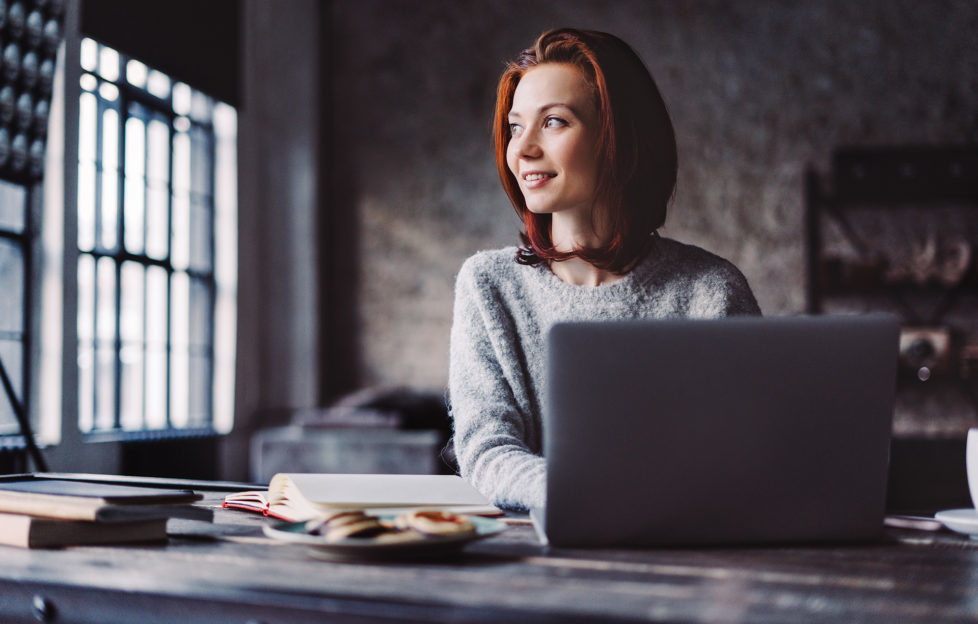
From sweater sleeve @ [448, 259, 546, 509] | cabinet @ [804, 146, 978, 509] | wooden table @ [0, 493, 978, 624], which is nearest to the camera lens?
wooden table @ [0, 493, 978, 624]

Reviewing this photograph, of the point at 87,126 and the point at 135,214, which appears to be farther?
the point at 135,214

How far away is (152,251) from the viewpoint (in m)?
5.09

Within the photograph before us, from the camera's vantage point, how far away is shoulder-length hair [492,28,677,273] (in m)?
1.51

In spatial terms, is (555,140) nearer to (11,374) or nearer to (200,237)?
(11,374)

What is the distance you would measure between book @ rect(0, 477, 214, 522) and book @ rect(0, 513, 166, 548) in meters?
0.01

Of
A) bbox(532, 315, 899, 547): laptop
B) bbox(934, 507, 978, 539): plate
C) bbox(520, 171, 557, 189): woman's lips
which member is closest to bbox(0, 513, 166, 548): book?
bbox(532, 315, 899, 547): laptop

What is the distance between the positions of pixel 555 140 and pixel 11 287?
3459 millimetres

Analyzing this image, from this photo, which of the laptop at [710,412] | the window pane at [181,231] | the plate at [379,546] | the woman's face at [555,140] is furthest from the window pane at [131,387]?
the laptop at [710,412]

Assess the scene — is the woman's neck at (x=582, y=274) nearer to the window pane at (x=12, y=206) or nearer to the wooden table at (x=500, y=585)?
the wooden table at (x=500, y=585)

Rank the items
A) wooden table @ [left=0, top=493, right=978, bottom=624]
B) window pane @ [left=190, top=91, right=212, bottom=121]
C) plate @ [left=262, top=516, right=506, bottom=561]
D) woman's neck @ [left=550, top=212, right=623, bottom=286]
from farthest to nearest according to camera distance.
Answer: window pane @ [left=190, top=91, right=212, bottom=121], woman's neck @ [left=550, top=212, right=623, bottom=286], plate @ [left=262, top=516, right=506, bottom=561], wooden table @ [left=0, top=493, right=978, bottom=624]

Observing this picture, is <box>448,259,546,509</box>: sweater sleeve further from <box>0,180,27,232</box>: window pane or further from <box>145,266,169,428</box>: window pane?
<box>145,266,169,428</box>: window pane

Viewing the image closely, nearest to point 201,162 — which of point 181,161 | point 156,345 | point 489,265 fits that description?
point 181,161

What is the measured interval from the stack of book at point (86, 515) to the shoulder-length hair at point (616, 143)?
778 millimetres

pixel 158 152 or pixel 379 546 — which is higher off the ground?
pixel 158 152
